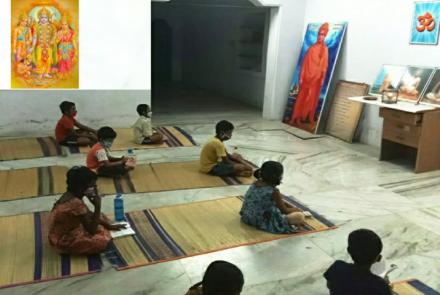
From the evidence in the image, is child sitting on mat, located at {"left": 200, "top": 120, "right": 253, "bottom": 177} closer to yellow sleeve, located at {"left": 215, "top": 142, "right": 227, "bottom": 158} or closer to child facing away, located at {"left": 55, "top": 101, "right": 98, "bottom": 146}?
yellow sleeve, located at {"left": 215, "top": 142, "right": 227, "bottom": 158}

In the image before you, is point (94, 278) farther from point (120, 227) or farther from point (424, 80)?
point (424, 80)

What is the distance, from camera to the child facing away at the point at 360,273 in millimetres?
2305

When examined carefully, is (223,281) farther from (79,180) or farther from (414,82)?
(414,82)

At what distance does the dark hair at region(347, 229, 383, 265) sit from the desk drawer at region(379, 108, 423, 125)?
12.5 ft

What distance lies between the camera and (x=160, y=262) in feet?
11.5

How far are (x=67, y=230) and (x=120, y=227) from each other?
1.87 ft

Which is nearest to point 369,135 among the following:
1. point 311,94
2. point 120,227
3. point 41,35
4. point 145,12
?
point 311,94

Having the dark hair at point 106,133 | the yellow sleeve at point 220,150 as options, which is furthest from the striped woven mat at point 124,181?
the dark hair at point 106,133

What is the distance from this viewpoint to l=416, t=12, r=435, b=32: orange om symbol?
6.25 metres

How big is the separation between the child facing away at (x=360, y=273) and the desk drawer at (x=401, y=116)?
3780 mm

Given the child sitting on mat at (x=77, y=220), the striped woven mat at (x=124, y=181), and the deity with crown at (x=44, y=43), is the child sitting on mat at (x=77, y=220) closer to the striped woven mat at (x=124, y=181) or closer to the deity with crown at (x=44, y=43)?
the striped woven mat at (x=124, y=181)

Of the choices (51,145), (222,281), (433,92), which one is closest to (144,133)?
(51,145)

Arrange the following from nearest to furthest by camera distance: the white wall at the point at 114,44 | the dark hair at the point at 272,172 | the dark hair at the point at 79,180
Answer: the dark hair at the point at 79,180 < the dark hair at the point at 272,172 < the white wall at the point at 114,44

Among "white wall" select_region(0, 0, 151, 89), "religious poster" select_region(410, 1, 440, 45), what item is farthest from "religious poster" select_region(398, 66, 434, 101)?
"white wall" select_region(0, 0, 151, 89)
